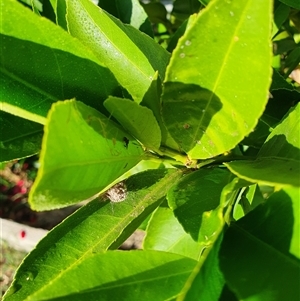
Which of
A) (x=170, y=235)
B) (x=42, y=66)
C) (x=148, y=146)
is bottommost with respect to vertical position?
(x=170, y=235)

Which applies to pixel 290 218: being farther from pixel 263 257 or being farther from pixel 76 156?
pixel 76 156

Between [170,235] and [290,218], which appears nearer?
[290,218]

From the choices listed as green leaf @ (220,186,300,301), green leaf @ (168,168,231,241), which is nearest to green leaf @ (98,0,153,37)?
green leaf @ (168,168,231,241)

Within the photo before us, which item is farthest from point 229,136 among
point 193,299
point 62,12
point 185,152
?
point 62,12

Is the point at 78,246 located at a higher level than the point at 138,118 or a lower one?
lower

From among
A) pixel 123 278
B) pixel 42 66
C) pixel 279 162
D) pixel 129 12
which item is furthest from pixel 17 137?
pixel 129 12

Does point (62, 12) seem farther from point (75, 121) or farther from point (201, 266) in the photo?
point (201, 266)

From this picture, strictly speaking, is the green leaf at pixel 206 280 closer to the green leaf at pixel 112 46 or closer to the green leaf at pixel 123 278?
the green leaf at pixel 123 278
